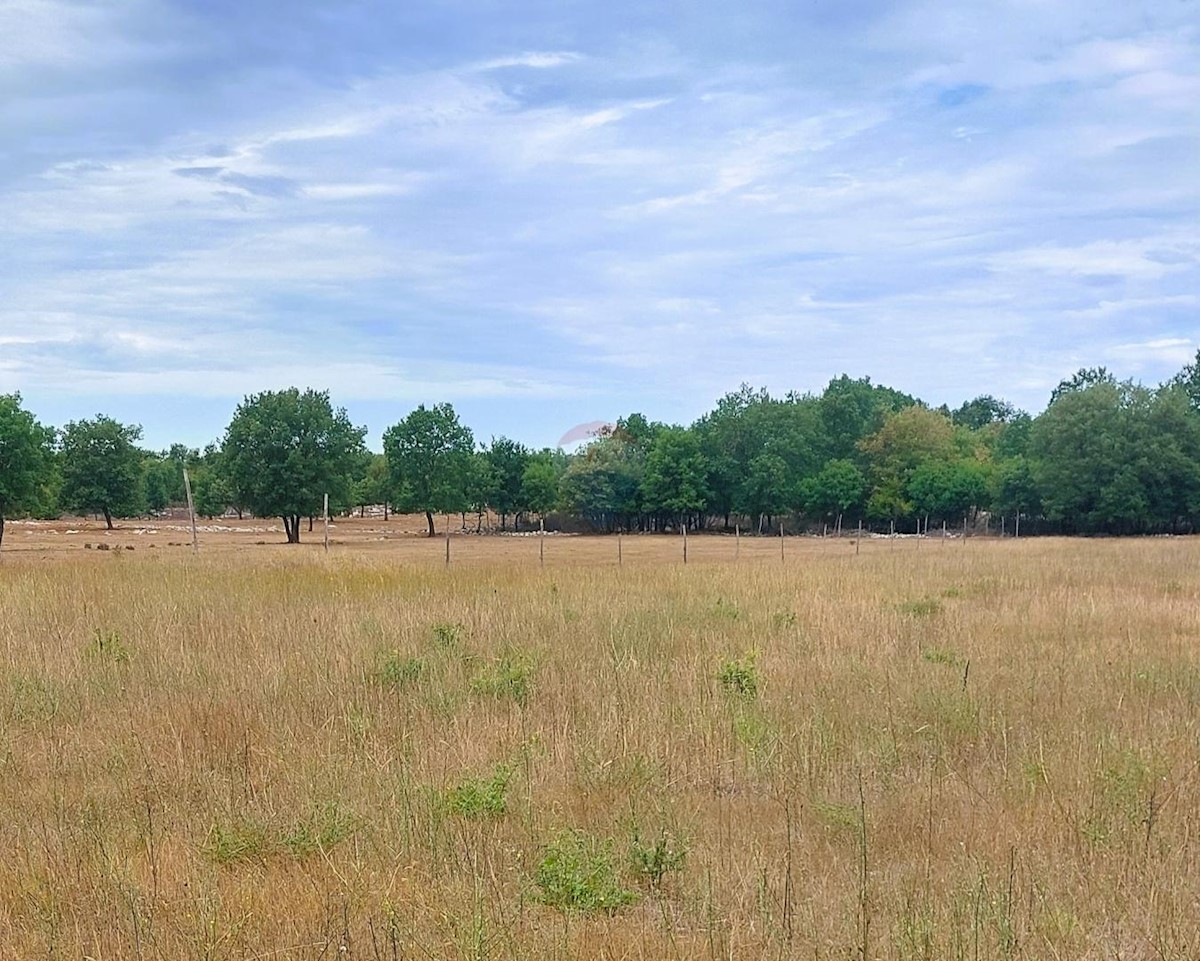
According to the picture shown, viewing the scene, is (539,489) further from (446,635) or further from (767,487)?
(446,635)

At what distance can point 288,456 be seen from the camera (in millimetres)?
62719

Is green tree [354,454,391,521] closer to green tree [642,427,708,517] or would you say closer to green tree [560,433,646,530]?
green tree [560,433,646,530]

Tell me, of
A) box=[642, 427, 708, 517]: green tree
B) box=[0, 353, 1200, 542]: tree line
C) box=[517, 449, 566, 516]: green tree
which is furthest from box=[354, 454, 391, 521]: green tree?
box=[642, 427, 708, 517]: green tree

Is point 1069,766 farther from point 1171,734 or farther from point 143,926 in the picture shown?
point 143,926

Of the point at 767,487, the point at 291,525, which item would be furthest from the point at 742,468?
the point at 291,525

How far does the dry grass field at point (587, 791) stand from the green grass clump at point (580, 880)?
2 cm

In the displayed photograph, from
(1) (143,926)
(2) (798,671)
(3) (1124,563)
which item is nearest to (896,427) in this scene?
(3) (1124,563)

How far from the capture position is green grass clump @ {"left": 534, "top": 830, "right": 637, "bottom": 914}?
411 centimetres

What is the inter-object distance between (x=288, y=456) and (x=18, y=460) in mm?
18780

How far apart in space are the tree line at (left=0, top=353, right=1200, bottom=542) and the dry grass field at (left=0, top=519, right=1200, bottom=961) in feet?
156

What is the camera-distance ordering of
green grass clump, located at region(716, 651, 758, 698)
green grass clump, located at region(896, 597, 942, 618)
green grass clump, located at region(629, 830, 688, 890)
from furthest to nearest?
1. green grass clump, located at region(896, 597, 942, 618)
2. green grass clump, located at region(716, 651, 758, 698)
3. green grass clump, located at region(629, 830, 688, 890)

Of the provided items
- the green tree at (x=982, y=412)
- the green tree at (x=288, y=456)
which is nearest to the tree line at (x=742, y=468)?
the green tree at (x=288, y=456)

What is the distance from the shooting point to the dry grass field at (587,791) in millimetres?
3855

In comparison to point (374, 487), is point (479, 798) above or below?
below
